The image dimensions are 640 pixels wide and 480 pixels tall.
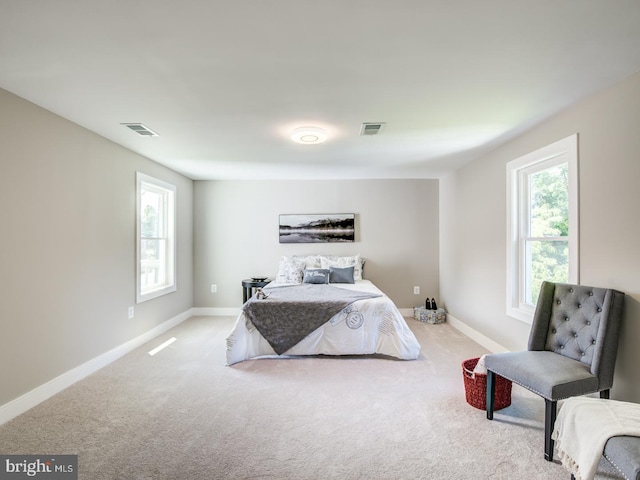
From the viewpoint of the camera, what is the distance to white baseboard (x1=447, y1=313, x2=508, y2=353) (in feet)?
12.0

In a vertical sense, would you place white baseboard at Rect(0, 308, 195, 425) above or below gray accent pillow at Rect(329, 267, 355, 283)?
below

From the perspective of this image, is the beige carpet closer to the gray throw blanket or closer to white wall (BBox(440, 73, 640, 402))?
the gray throw blanket

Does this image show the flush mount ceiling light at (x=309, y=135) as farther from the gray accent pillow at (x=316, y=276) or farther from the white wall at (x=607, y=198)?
the gray accent pillow at (x=316, y=276)

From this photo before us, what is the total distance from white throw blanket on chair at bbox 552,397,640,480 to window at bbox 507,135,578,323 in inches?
47.5

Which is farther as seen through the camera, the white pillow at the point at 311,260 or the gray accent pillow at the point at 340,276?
the white pillow at the point at 311,260

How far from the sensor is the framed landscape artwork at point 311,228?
18.1ft

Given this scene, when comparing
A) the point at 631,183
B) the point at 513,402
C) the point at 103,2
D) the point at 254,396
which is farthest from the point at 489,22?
the point at 254,396

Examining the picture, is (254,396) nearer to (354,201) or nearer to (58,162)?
(58,162)

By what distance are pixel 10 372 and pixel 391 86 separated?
335 centimetres

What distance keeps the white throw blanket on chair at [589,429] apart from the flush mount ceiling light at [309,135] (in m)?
2.66

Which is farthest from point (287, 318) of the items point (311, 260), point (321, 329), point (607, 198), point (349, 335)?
point (607, 198)

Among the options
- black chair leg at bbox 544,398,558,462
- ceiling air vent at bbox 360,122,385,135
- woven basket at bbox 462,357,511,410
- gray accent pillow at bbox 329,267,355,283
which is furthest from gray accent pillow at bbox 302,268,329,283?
black chair leg at bbox 544,398,558,462

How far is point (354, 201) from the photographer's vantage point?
5.54m

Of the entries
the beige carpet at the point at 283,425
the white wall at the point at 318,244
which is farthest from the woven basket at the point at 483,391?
the white wall at the point at 318,244
